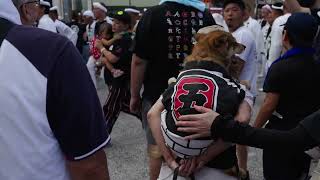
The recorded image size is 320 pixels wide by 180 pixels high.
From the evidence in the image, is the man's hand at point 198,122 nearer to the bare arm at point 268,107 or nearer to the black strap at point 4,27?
the black strap at point 4,27

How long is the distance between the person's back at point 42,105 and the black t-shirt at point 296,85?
1.56 metres

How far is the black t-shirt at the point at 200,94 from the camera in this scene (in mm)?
1939

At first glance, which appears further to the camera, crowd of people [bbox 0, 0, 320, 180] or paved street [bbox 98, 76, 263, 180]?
paved street [bbox 98, 76, 263, 180]

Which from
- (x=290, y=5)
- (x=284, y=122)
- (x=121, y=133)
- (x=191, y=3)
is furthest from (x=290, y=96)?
(x=121, y=133)

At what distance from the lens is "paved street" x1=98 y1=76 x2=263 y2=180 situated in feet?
14.4

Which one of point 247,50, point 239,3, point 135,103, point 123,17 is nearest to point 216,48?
point 135,103

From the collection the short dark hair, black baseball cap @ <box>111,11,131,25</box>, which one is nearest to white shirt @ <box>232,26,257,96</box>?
the short dark hair

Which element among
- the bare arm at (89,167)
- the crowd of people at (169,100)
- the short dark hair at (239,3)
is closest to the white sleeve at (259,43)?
the short dark hair at (239,3)

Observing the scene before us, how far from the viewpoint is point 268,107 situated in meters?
2.83

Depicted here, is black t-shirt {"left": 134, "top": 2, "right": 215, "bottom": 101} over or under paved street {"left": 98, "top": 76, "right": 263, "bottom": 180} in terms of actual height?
over

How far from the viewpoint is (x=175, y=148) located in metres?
2.07

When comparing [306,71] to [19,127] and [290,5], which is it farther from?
[19,127]

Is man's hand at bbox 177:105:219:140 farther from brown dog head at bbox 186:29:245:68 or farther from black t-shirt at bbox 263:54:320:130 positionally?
black t-shirt at bbox 263:54:320:130

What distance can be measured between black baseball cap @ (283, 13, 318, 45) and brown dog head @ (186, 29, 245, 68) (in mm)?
666
